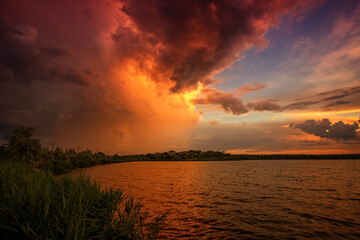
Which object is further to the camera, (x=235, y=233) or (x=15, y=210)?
(x=235, y=233)

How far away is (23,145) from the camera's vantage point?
39.8 meters

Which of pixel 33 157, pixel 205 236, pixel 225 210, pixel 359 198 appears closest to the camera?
pixel 205 236

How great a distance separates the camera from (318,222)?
15883 mm

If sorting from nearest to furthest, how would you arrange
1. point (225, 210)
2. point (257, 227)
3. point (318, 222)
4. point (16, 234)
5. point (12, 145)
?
point (16, 234)
point (257, 227)
point (318, 222)
point (225, 210)
point (12, 145)

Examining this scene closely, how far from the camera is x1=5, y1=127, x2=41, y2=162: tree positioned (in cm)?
3938

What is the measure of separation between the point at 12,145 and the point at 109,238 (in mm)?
45606

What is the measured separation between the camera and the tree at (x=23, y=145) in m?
39.4

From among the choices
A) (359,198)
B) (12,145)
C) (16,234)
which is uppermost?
(12,145)

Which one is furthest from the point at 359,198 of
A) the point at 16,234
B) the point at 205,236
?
Answer: the point at 16,234

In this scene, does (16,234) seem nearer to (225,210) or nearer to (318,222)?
(225,210)

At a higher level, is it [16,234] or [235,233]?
[16,234]

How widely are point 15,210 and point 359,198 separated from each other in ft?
124

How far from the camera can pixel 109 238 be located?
9.12 metres

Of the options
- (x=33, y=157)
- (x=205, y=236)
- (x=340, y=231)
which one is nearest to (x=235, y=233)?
(x=205, y=236)
